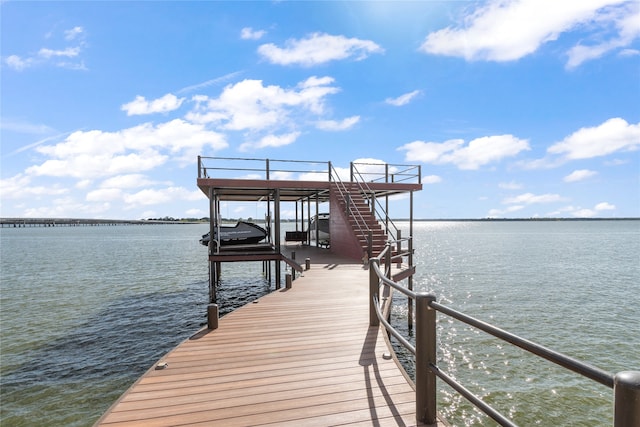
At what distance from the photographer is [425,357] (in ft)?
9.63

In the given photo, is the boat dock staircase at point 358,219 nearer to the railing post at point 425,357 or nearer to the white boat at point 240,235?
the white boat at point 240,235

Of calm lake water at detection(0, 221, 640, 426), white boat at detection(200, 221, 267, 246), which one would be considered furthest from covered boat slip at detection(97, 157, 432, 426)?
white boat at detection(200, 221, 267, 246)

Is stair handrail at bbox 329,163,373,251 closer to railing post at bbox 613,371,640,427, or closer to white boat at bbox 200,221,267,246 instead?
white boat at bbox 200,221,267,246

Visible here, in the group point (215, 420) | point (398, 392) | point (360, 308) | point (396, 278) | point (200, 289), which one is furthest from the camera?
point (200, 289)

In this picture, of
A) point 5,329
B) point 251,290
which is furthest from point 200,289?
point 5,329

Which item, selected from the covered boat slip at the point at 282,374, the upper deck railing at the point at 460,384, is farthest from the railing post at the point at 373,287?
the upper deck railing at the point at 460,384

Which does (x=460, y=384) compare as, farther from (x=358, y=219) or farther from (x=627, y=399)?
(x=358, y=219)

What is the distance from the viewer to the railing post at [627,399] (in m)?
1.39

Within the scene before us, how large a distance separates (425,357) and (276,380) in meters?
1.79

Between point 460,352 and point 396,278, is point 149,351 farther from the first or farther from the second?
point 460,352

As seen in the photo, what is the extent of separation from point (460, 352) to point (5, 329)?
15.9 metres

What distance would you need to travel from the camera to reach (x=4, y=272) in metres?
26.7

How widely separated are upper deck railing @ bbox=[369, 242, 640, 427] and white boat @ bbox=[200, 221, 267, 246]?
15.5 metres

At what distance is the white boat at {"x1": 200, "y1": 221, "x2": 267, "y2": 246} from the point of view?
18.0m
